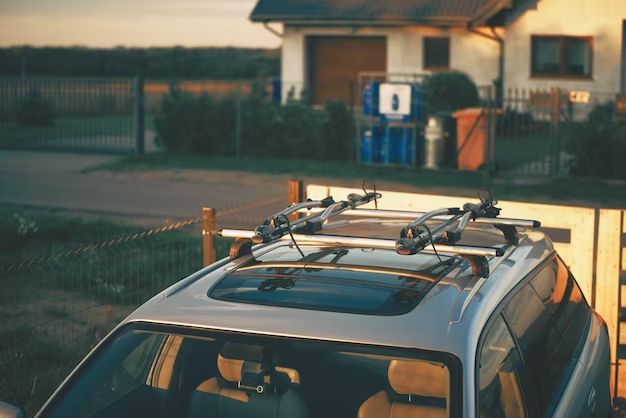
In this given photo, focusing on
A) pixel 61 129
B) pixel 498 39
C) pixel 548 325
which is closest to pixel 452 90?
pixel 498 39

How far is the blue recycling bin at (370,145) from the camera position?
73.0 ft

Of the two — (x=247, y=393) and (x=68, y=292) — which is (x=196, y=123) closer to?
(x=68, y=292)

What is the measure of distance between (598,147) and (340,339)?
656 inches

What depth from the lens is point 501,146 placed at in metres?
22.1

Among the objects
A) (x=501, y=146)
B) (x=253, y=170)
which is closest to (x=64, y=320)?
(x=253, y=170)

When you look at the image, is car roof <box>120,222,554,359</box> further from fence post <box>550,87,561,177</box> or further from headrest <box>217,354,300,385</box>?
fence post <box>550,87,561,177</box>

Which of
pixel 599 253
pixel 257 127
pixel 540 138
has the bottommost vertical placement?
pixel 599 253

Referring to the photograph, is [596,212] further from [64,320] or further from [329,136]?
[329,136]

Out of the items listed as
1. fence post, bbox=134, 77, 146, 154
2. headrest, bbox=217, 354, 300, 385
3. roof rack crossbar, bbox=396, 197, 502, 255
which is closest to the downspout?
fence post, bbox=134, 77, 146, 154

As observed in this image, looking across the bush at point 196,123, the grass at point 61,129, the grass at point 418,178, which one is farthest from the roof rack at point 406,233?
the grass at point 61,129

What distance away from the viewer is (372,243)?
14.3ft

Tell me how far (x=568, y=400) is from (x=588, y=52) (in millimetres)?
27403

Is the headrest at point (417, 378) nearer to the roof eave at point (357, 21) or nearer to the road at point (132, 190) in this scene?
the road at point (132, 190)

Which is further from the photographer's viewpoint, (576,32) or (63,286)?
(576,32)
